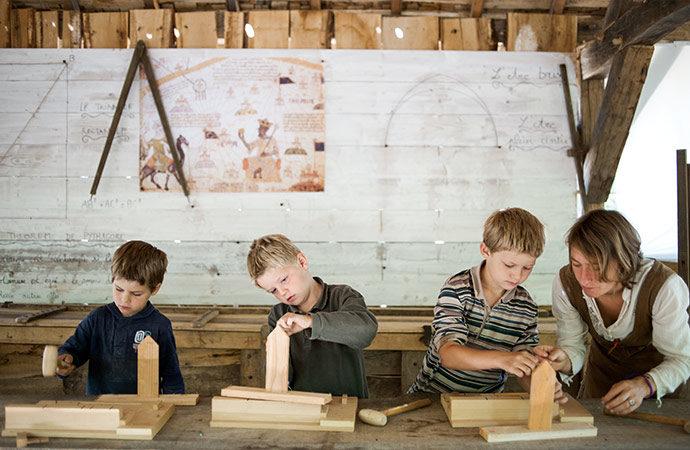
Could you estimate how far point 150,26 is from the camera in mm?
4164

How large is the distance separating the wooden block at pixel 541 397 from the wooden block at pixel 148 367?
1.20 meters

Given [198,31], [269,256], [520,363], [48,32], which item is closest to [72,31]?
[48,32]

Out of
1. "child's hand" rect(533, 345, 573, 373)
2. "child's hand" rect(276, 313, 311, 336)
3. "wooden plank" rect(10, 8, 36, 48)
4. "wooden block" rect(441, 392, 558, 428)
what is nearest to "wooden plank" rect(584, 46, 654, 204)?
"child's hand" rect(533, 345, 573, 373)

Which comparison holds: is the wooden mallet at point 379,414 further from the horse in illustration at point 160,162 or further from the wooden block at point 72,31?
the wooden block at point 72,31

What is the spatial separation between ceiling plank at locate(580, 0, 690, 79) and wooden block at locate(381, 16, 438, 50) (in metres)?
1.16

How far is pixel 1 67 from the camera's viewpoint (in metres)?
4.15

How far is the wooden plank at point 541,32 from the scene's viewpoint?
4.18 m

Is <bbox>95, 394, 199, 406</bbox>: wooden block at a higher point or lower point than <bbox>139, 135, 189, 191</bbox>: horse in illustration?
lower

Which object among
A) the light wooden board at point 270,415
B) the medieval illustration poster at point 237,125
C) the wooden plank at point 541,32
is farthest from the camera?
the wooden plank at point 541,32

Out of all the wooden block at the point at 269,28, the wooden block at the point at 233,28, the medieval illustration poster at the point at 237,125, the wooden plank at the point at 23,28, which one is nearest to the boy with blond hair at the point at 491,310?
the medieval illustration poster at the point at 237,125

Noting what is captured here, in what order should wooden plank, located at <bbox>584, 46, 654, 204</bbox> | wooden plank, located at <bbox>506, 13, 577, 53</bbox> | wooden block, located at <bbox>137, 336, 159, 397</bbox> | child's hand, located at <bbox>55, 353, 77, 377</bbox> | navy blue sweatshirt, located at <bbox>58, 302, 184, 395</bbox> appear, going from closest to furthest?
wooden block, located at <bbox>137, 336, 159, 397</bbox> → child's hand, located at <bbox>55, 353, 77, 377</bbox> → navy blue sweatshirt, located at <bbox>58, 302, 184, 395</bbox> → wooden plank, located at <bbox>584, 46, 654, 204</bbox> → wooden plank, located at <bbox>506, 13, 577, 53</bbox>

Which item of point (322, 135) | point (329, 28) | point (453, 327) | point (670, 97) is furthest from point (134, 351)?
point (670, 97)

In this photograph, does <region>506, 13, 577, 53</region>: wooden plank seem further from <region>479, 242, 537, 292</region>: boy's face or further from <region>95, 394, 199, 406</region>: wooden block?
<region>95, 394, 199, 406</region>: wooden block

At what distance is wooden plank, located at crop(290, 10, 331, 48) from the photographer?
4145 millimetres
